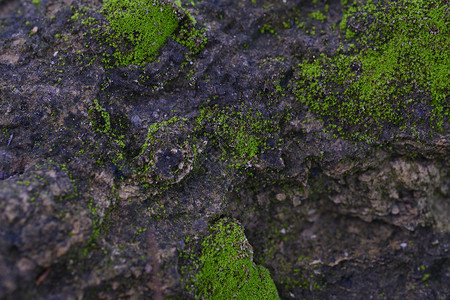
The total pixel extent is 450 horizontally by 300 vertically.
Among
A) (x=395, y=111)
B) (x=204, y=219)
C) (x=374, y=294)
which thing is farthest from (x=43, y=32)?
(x=374, y=294)

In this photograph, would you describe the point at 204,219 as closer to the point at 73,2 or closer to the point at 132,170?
the point at 132,170

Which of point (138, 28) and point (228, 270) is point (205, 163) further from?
point (138, 28)

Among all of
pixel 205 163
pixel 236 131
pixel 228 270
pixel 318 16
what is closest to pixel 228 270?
pixel 228 270

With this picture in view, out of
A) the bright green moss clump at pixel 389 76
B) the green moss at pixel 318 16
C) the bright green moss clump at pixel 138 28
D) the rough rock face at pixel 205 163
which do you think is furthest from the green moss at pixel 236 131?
the green moss at pixel 318 16

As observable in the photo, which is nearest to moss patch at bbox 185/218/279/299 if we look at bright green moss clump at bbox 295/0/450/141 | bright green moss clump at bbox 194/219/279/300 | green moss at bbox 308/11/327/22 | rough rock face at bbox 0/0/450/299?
bright green moss clump at bbox 194/219/279/300

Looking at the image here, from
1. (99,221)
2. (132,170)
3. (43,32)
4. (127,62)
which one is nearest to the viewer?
(99,221)

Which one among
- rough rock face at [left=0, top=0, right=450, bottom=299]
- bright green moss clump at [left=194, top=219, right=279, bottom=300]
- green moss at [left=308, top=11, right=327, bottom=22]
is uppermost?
green moss at [left=308, top=11, right=327, bottom=22]

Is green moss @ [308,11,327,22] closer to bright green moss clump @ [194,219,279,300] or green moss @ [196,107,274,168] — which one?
green moss @ [196,107,274,168]
